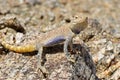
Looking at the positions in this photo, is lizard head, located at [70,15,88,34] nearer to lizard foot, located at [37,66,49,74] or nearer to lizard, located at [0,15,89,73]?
lizard, located at [0,15,89,73]

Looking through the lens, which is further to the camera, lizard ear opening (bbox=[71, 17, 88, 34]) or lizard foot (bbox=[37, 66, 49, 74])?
lizard ear opening (bbox=[71, 17, 88, 34])

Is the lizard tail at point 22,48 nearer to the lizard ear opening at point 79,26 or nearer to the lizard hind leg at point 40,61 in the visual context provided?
the lizard hind leg at point 40,61

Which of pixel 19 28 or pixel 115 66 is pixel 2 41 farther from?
pixel 115 66

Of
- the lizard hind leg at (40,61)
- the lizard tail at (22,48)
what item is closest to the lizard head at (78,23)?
the lizard hind leg at (40,61)

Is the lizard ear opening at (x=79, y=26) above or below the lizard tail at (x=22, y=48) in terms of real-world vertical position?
above

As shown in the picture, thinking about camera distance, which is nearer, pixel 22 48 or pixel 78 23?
pixel 78 23

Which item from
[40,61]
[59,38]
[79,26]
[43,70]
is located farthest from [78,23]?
[43,70]

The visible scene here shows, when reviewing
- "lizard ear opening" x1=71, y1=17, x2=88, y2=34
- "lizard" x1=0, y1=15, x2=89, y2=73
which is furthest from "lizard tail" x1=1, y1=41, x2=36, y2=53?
"lizard ear opening" x1=71, y1=17, x2=88, y2=34

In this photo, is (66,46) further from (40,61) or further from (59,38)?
(40,61)

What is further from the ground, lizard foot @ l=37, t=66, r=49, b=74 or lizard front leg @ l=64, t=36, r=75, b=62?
lizard front leg @ l=64, t=36, r=75, b=62
